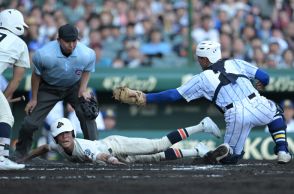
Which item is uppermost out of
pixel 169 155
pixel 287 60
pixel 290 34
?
pixel 290 34

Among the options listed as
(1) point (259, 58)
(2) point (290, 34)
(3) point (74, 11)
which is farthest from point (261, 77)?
(3) point (74, 11)

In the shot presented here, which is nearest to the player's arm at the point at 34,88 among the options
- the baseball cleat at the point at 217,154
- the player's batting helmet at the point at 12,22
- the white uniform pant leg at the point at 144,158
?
the player's batting helmet at the point at 12,22

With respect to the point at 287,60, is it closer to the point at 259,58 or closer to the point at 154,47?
the point at 259,58

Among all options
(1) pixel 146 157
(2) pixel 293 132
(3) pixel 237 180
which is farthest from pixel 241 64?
(2) pixel 293 132

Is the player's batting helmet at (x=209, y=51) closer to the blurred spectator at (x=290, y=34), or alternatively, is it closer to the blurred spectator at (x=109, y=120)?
the blurred spectator at (x=109, y=120)

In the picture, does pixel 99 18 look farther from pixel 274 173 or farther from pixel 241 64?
pixel 274 173

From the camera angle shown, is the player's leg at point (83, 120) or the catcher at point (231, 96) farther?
the player's leg at point (83, 120)
